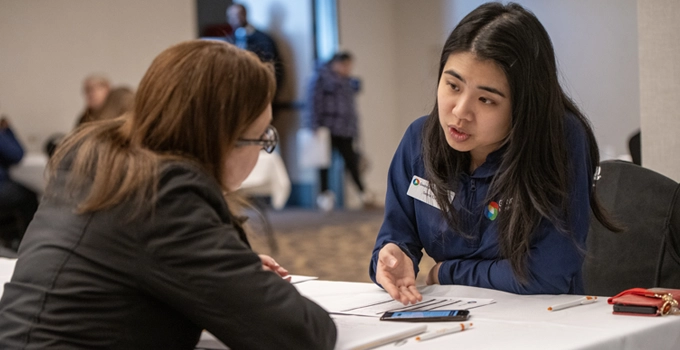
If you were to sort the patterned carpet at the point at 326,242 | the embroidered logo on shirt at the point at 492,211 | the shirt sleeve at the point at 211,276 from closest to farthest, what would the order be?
1. the shirt sleeve at the point at 211,276
2. the embroidered logo on shirt at the point at 492,211
3. the patterned carpet at the point at 326,242

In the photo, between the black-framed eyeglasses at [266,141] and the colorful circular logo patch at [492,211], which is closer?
the black-framed eyeglasses at [266,141]

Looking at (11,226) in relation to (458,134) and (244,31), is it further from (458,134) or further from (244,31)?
(458,134)

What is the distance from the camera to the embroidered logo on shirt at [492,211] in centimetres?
184

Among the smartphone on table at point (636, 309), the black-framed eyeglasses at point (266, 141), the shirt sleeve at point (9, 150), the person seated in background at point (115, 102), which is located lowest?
the shirt sleeve at point (9, 150)

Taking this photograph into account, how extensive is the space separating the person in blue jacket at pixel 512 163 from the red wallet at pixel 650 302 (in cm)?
23

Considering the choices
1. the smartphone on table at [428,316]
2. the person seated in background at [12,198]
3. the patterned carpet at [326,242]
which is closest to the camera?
the smartphone on table at [428,316]

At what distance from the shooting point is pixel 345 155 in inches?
380

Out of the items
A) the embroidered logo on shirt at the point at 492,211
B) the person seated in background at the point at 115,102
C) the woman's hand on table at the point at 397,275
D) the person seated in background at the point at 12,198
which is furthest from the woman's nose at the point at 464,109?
the person seated in background at the point at 12,198

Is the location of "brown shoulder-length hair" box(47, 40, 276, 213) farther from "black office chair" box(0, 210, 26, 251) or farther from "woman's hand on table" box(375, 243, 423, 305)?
"black office chair" box(0, 210, 26, 251)

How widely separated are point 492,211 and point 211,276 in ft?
2.94

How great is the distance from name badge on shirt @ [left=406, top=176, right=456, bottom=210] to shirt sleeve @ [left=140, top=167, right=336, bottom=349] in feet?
2.66

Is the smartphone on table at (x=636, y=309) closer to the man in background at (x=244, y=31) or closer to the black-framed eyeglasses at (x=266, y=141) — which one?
the black-framed eyeglasses at (x=266, y=141)

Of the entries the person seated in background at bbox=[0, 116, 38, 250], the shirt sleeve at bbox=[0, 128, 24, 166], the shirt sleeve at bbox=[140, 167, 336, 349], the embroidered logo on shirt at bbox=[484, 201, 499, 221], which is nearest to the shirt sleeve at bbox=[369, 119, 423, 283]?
the embroidered logo on shirt at bbox=[484, 201, 499, 221]

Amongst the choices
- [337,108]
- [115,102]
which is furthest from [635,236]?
[337,108]
